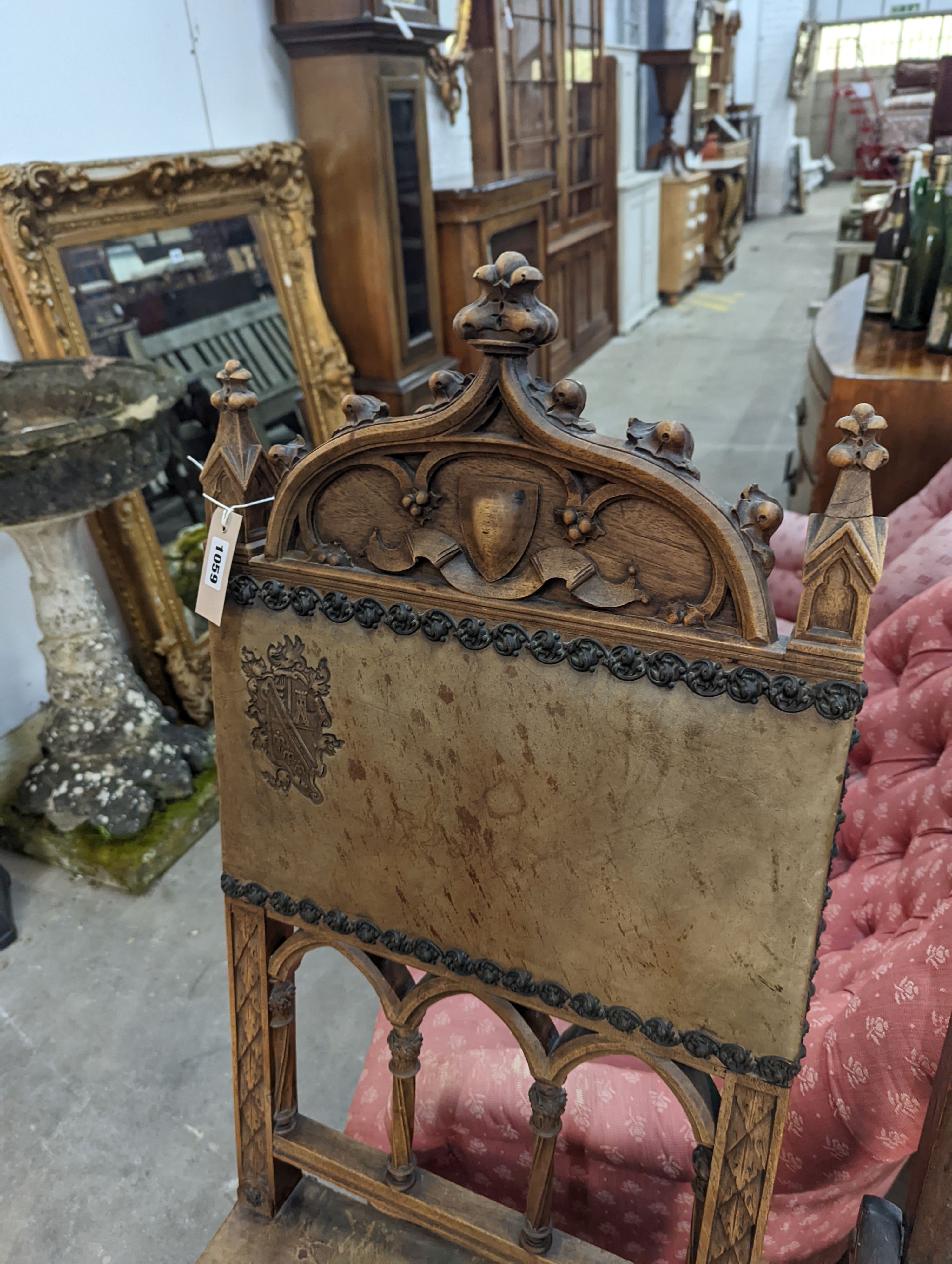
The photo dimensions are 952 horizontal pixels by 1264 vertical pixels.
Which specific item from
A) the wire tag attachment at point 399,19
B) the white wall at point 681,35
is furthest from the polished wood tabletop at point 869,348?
the white wall at point 681,35

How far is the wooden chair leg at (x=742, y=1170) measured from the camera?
0.66 metres

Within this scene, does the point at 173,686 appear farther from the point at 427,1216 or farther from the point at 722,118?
the point at 722,118

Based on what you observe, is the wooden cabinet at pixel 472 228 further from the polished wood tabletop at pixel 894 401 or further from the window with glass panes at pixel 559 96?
the polished wood tabletop at pixel 894 401

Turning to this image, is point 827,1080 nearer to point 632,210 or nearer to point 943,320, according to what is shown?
point 943,320

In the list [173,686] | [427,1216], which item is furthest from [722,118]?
[427,1216]

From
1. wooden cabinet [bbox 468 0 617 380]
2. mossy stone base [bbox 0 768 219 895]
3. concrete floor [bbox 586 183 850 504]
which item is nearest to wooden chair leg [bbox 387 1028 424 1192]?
mossy stone base [bbox 0 768 219 895]

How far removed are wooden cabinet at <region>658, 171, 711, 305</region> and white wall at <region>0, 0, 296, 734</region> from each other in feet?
15.3

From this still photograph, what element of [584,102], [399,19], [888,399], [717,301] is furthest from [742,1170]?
[717,301]

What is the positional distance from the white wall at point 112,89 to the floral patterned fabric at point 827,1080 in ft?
4.70

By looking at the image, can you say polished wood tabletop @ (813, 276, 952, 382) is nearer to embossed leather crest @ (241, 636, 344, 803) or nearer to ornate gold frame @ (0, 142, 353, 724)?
ornate gold frame @ (0, 142, 353, 724)

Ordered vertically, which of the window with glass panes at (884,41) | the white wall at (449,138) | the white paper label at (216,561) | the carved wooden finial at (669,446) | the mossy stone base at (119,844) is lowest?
the mossy stone base at (119,844)

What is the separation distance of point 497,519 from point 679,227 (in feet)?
22.4

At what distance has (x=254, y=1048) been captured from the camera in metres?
0.88

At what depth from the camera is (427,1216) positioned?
83cm
